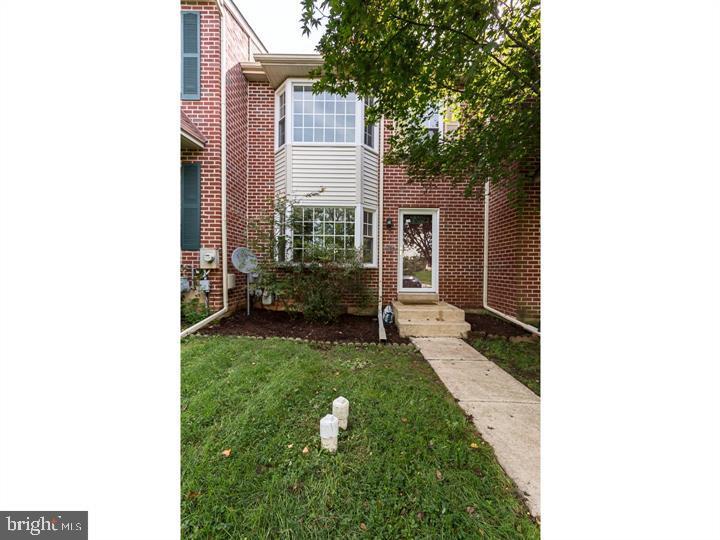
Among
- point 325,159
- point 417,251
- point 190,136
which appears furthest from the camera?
point 417,251

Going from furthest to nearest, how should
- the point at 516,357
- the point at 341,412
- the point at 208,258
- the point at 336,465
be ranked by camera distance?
the point at 208,258 < the point at 516,357 < the point at 341,412 < the point at 336,465

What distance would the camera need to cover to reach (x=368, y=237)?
586 centimetres

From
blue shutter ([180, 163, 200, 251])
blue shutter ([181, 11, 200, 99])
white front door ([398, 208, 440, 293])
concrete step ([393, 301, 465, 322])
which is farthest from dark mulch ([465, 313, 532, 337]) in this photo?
blue shutter ([181, 11, 200, 99])

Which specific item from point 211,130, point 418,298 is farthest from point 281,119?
point 418,298

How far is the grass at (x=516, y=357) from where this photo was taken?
2.89 meters

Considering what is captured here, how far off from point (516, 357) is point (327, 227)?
416cm

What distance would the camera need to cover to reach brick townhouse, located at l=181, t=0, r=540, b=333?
15.6 ft

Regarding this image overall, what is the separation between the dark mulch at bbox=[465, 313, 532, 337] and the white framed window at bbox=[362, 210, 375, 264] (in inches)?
99.7

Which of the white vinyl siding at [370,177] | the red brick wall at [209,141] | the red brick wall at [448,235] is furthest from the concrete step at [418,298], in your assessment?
the red brick wall at [209,141]

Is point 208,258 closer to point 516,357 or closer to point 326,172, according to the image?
point 326,172
